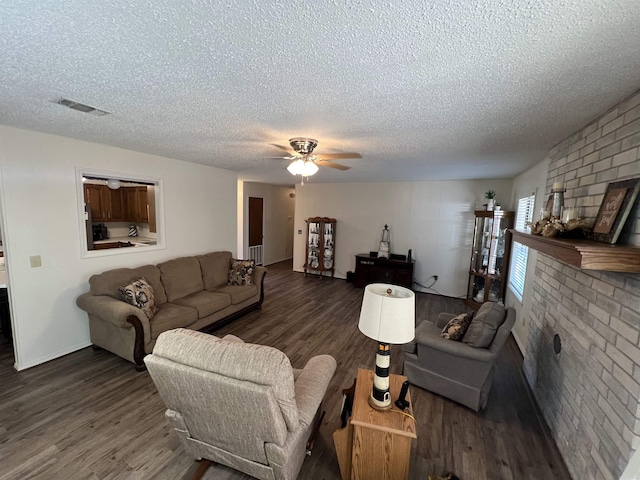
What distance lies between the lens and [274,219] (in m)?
8.34

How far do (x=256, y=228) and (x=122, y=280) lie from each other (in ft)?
14.9

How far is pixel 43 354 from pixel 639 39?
16.7ft

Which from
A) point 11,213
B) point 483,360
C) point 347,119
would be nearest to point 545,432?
point 483,360

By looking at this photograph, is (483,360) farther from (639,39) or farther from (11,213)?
(11,213)

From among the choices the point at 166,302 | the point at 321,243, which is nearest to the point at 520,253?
the point at 321,243

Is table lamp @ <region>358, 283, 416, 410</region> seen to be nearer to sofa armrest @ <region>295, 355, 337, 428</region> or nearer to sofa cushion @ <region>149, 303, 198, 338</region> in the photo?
sofa armrest @ <region>295, 355, 337, 428</region>

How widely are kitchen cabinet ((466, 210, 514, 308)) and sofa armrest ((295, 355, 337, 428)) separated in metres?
4.01

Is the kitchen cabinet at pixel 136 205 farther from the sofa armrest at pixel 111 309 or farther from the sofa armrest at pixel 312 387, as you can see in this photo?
the sofa armrest at pixel 312 387

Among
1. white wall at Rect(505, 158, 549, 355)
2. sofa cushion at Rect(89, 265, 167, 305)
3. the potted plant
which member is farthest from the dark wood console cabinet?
sofa cushion at Rect(89, 265, 167, 305)

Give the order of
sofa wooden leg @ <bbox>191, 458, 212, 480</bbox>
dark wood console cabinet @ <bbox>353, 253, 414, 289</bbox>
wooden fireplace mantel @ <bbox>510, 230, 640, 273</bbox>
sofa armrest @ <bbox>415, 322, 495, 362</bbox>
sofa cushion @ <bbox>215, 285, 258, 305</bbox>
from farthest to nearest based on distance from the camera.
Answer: dark wood console cabinet @ <bbox>353, 253, 414, 289</bbox>, sofa cushion @ <bbox>215, 285, 258, 305</bbox>, sofa armrest @ <bbox>415, 322, 495, 362</bbox>, sofa wooden leg @ <bbox>191, 458, 212, 480</bbox>, wooden fireplace mantel @ <bbox>510, 230, 640, 273</bbox>

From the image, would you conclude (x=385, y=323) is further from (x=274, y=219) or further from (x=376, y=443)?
(x=274, y=219)

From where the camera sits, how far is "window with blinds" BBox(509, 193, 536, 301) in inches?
147

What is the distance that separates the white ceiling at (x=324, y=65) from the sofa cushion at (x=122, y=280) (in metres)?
1.61

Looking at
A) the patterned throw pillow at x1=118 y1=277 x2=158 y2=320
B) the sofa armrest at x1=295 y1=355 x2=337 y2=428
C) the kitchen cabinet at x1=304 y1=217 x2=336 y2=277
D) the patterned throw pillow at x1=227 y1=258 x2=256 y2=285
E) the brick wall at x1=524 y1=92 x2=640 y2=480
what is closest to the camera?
the brick wall at x1=524 y1=92 x2=640 y2=480
